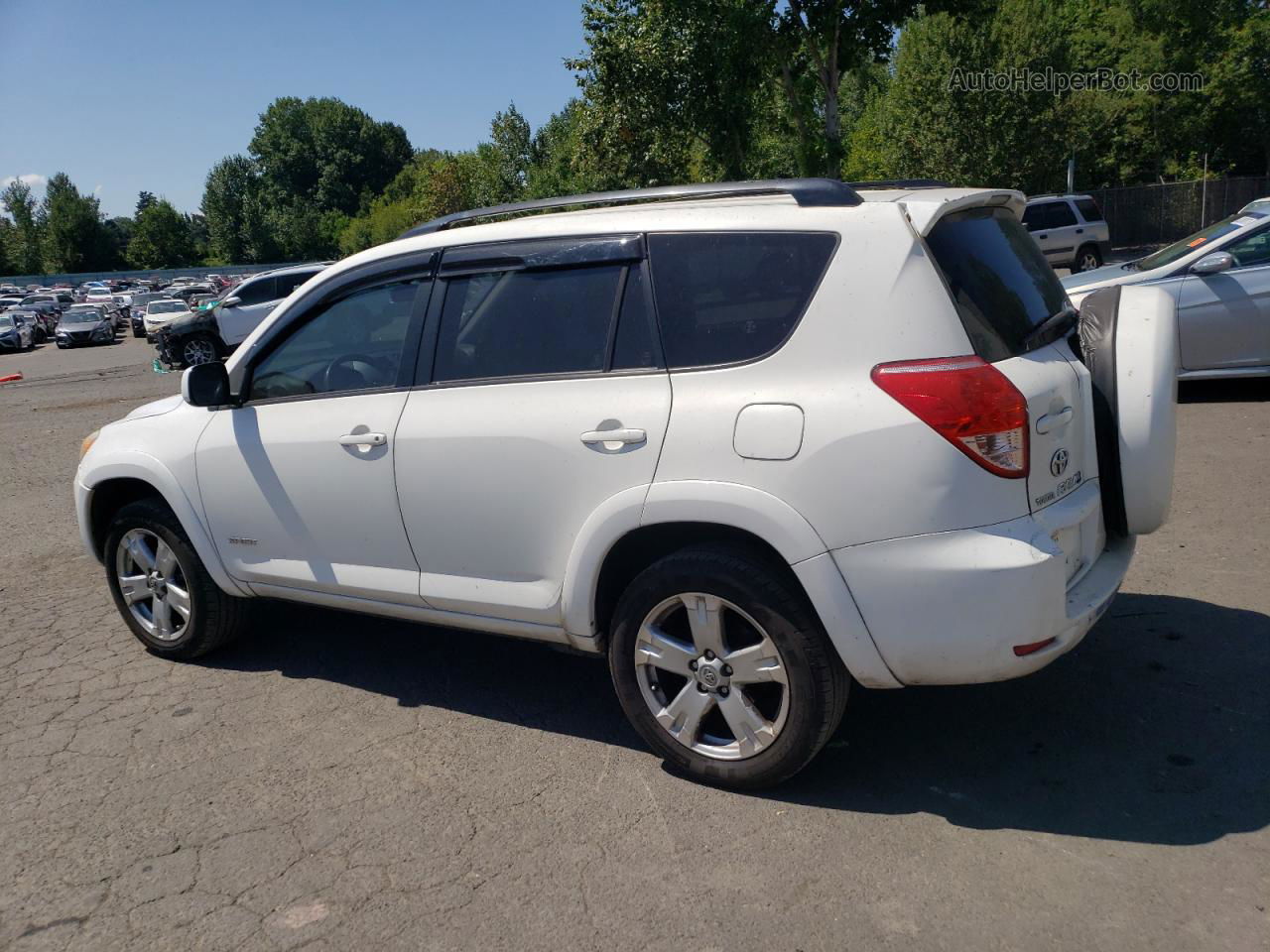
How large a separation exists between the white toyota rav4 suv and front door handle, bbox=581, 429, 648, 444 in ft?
0.03

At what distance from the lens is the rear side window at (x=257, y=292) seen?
23828mm

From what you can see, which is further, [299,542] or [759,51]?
[759,51]

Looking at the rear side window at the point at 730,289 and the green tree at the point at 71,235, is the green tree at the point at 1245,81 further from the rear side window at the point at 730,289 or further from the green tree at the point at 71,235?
the green tree at the point at 71,235

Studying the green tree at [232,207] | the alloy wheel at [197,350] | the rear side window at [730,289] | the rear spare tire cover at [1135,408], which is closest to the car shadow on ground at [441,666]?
the rear side window at [730,289]

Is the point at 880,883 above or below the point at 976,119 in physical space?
below

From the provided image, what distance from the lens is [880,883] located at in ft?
10.2

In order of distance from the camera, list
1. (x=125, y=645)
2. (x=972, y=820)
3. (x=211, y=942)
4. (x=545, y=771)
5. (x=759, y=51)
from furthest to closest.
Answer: (x=759, y=51) < (x=125, y=645) < (x=545, y=771) < (x=972, y=820) < (x=211, y=942)

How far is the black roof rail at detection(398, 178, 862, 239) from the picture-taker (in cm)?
350

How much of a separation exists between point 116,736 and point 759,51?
719 inches

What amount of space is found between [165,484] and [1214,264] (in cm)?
810

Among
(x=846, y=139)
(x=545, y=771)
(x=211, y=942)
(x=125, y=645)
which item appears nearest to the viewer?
(x=211, y=942)

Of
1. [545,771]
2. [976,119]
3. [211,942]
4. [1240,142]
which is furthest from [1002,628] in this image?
[1240,142]

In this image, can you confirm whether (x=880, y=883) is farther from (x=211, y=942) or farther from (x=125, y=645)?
(x=125, y=645)

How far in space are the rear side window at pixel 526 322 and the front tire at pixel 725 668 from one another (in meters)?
0.84
